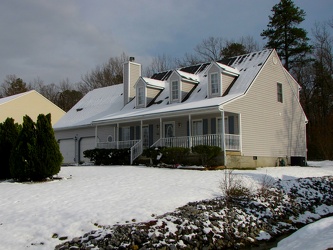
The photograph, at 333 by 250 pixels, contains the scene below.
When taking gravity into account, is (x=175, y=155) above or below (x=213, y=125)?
below

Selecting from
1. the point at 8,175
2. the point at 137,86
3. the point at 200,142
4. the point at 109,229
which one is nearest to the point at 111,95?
the point at 137,86

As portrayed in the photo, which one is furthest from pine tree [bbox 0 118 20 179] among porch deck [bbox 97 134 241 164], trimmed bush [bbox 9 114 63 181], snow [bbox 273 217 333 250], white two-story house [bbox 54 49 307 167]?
snow [bbox 273 217 333 250]

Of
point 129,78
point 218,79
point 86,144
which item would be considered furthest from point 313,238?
point 86,144

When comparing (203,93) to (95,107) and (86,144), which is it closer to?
(86,144)

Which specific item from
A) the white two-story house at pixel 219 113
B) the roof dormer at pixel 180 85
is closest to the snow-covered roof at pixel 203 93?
the white two-story house at pixel 219 113

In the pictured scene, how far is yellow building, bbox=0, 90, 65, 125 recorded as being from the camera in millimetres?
36438

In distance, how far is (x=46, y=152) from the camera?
1366 cm

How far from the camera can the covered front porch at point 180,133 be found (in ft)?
62.4

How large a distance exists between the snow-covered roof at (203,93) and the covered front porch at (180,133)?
0.68 m

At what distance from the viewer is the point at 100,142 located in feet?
80.7

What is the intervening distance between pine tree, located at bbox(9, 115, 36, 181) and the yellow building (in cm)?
2427

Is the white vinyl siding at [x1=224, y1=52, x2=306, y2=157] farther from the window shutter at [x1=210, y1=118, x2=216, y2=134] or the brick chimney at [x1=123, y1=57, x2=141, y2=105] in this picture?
the brick chimney at [x1=123, y1=57, x2=141, y2=105]

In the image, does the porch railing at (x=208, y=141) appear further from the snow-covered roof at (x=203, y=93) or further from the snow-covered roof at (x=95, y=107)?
the snow-covered roof at (x=95, y=107)

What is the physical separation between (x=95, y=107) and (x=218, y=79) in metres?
12.0
